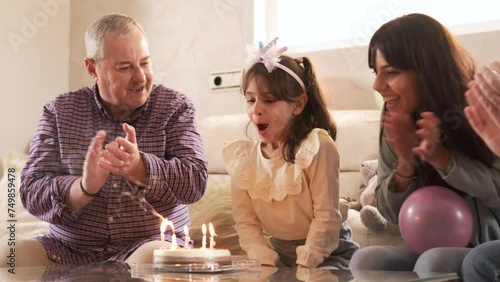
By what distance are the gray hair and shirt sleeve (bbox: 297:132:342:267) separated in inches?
24.4

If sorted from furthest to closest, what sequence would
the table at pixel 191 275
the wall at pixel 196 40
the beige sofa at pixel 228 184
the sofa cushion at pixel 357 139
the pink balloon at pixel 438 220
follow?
Result: the wall at pixel 196 40 → the sofa cushion at pixel 357 139 → the beige sofa at pixel 228 184 → the pink balloon at pixel 438 220 → the table at pixel 191 275

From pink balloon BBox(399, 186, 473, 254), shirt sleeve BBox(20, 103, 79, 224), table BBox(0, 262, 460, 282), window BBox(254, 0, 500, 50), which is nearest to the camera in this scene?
table BBox(0, 262, 460, 282)

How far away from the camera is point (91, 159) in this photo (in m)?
1.58

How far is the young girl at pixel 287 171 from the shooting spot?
167cm

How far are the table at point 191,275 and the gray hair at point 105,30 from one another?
0.73 m

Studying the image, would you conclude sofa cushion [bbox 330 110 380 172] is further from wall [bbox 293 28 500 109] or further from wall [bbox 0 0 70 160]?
wall [bbox 0 0 70 160]

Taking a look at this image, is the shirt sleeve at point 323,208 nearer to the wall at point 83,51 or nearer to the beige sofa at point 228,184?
the beige sofa at point 228,184

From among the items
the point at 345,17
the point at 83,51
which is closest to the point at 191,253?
the point at 345,17

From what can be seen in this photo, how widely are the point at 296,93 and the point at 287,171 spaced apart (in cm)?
22

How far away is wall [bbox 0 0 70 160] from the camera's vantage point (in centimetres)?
328

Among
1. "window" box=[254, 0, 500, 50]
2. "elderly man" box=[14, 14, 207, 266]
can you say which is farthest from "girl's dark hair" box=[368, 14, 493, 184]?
"window" box=[254, 0, 500, 50]

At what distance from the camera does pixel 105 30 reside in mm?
1881

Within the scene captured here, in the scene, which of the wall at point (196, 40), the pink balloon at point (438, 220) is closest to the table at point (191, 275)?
the pink balloon at point (438, 220)

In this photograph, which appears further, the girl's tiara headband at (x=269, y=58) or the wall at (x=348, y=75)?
the wall at (x=348, y=75)
